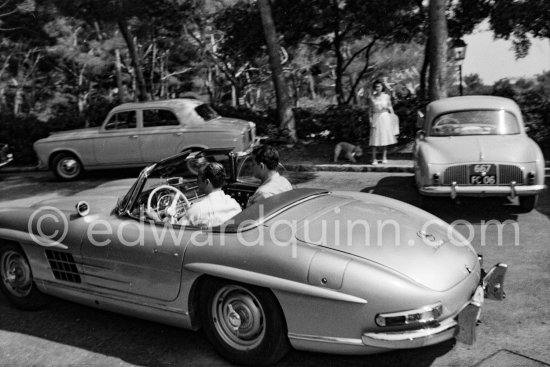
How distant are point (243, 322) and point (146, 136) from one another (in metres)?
8.57

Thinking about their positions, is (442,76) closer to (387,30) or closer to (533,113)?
(533,113)

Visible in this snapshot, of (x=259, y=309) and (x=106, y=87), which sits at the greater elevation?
(x=106, y=87)

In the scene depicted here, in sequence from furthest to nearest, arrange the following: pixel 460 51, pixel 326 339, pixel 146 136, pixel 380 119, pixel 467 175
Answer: pixel 460 51 → pixel 146 136 → pixel 380 119 → pixel 467 175 → pixel 326 339

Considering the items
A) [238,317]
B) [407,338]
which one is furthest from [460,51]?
[407,338]

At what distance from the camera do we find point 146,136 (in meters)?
11.7

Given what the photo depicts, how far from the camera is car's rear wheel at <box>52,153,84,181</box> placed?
12.5 meters

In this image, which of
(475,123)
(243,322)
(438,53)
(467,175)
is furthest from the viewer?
(438,53)

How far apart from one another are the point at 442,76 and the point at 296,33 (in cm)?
659

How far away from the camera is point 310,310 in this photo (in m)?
3.44

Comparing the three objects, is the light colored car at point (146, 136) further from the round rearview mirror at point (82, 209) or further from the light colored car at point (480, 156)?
the round rearview mirror at point (82, 209)

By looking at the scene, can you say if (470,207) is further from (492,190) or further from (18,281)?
(18,281)

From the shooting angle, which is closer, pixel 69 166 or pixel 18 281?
pixel 18 281

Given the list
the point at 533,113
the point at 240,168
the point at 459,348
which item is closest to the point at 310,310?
the point at 459,348

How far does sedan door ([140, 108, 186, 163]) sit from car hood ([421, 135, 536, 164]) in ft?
18.0
